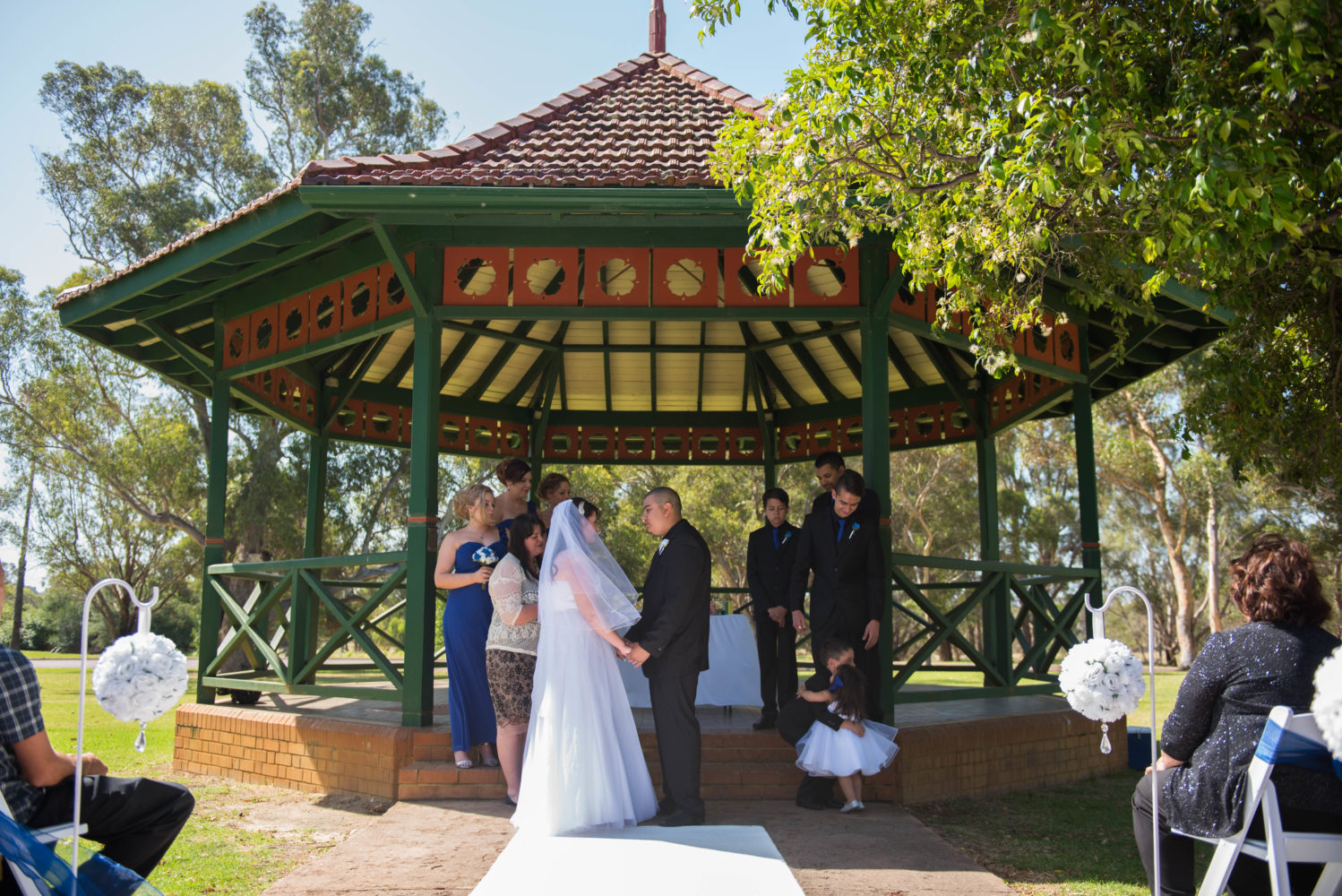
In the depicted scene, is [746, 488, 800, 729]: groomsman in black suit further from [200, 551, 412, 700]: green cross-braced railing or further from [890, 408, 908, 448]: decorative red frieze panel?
[890, 408, 908, 448]: decorative red frieze panel

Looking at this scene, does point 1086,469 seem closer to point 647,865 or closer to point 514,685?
point 514,685

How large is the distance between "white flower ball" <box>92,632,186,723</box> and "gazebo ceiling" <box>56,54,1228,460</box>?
11.7 ft

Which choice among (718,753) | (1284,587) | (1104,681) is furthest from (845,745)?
(1284,587)

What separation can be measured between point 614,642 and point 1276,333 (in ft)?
16.8

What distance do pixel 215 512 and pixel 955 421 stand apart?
7.91 m

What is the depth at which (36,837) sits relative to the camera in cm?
316

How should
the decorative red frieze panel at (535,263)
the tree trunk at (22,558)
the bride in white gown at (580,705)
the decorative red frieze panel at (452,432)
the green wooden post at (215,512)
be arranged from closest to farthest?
the bride in white gown at (580,705) → the decorative red frieze panel at (535,263) → the green wooden post at (215,512) → the decorative red frieze panel at (452,432) → the tree trunk at (22,558)

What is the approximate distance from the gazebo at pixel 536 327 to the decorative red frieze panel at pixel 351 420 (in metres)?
0.02

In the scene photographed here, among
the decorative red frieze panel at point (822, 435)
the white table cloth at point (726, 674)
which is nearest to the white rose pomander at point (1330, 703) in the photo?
the white table cloth at point (726, 674)

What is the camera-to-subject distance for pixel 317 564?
7.59 m

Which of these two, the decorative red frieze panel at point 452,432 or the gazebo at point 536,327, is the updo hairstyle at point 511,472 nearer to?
the gazebo at point 536,327

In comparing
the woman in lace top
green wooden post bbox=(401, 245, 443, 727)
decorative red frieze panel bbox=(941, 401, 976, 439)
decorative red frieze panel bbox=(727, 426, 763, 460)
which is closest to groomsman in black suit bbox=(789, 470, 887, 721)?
the woman in lace top

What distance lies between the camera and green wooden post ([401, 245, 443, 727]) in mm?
6793

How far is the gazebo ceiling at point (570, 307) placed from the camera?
6.46m
